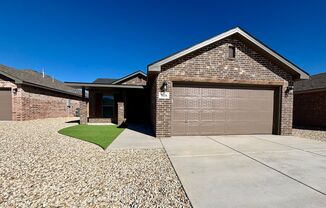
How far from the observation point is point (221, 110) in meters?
8.45

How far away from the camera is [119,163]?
170 inches

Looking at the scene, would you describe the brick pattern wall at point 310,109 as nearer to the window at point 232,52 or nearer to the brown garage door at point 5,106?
the window at point 232,52

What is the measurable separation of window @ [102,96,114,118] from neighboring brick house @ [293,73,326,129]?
15661 millimetres

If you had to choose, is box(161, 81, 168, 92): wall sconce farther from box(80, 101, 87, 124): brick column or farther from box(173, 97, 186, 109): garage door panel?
box(80, 101, 87, 124): brick column

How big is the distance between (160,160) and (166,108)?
11.2 ft

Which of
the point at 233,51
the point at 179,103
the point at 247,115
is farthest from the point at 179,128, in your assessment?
the point at 233,51

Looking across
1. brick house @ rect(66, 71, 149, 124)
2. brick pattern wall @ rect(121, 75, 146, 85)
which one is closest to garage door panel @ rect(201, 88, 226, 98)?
brick house @ rect(66, 71, 149, 124)

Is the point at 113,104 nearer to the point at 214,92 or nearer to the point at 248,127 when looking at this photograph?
the point at 214,92

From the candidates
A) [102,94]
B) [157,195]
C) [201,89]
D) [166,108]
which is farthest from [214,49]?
[102,94]

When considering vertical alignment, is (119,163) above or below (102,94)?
below

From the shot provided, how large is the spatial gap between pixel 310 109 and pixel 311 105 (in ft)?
1.05

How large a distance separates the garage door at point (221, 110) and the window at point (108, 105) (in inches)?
363

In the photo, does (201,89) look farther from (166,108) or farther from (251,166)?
(251,166)

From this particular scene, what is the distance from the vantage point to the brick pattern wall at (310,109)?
12008mm
